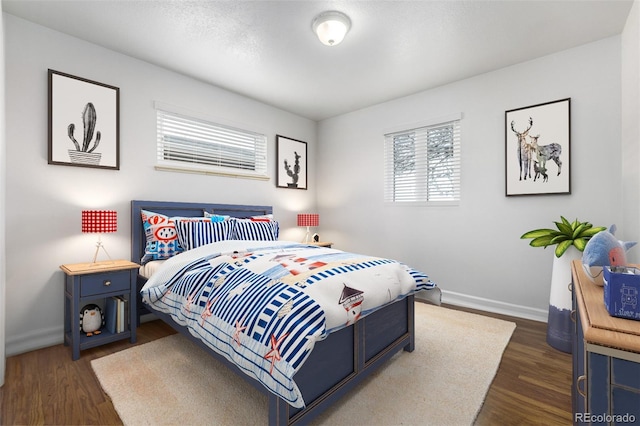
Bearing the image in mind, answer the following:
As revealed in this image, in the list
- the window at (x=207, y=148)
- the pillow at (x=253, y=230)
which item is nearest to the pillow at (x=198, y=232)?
the pillow at (x=253, y=230)

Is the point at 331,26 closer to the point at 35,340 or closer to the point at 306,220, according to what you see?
the point at 306,220

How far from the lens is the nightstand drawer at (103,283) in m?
2.30

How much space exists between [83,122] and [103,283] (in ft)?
4.75

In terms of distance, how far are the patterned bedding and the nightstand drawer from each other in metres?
0.28

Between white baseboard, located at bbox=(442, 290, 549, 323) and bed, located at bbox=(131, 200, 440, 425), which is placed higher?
bed, located at bbox=(131, 200, 440, 425)

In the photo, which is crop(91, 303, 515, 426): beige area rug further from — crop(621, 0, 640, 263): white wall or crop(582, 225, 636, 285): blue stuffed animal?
crop(621, 0, 640, 263): white wall

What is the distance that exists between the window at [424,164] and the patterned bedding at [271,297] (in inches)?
69.7

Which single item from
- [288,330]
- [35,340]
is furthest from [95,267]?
[288,330]

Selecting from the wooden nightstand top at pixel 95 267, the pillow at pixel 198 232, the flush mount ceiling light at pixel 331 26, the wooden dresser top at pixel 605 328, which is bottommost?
the wooden nightstand top at pixel 95 267

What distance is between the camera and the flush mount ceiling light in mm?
2297

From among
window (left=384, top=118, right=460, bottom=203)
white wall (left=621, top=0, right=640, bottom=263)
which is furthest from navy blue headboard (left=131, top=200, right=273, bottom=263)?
white wall (left=621, top=0, right=640, bottom=263)

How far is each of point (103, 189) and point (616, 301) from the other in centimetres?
346

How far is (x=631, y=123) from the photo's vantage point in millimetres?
2299

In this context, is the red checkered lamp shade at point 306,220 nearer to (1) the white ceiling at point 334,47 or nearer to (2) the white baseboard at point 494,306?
(1) the white ceiling at point 334,47
